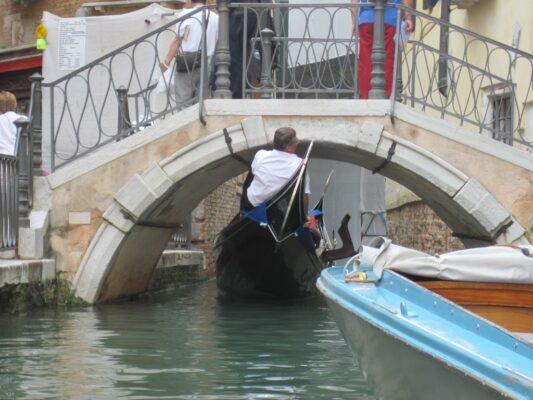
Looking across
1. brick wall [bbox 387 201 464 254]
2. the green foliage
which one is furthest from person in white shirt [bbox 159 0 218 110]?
brick wall [bbox 387 201 464 254]

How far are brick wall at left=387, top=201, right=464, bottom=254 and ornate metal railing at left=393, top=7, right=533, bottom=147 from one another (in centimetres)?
133

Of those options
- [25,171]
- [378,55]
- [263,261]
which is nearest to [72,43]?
[263,261]

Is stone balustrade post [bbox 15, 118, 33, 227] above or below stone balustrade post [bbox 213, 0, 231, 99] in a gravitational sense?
below

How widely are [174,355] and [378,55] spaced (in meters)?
3.19

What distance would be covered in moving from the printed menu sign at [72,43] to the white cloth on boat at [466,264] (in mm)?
7851

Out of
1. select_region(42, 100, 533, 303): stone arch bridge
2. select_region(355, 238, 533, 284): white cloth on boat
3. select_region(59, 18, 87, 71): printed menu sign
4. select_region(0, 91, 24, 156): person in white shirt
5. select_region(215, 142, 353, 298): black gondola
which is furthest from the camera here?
select_region(59, 18, 87, 71): printed menu sign

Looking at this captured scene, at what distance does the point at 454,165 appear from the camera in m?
8.99

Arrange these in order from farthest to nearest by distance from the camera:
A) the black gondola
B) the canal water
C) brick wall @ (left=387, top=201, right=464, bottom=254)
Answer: brick wall @ (left=387, top=201, right=464, bottom=254) → the black gondola → the canal water

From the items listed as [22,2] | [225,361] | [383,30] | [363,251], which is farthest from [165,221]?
[22,2]

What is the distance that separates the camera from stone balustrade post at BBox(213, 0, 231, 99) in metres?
9.16

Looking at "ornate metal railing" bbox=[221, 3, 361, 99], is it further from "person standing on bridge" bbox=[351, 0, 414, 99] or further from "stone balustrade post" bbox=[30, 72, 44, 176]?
"stone balustrade post" bbox=[30, 72, 44, 176]

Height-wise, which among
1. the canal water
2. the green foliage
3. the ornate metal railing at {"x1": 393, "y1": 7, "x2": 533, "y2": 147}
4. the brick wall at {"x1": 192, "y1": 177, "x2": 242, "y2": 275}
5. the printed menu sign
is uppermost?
the printed menu sign

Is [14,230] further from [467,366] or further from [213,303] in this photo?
[467,366]

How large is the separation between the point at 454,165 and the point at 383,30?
1120 millimetres
